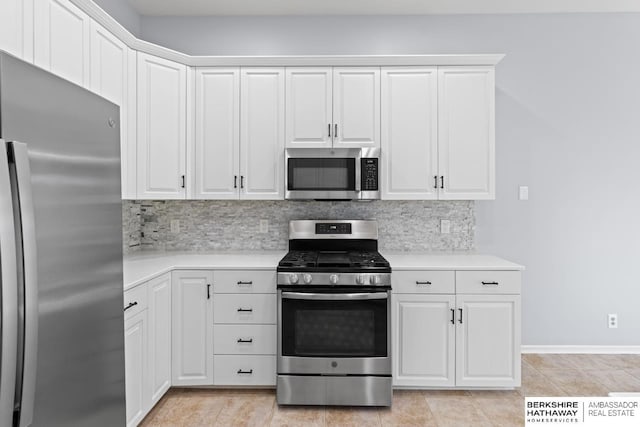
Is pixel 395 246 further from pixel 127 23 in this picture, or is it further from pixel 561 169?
pixel 127 23

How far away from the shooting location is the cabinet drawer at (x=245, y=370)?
2.93 metres

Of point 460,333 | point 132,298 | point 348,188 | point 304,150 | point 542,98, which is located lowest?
point 460,333

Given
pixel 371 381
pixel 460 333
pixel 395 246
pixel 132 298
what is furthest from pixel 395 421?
pixel 132 298

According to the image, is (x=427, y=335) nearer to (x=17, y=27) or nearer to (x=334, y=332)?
(x=334, y=332)

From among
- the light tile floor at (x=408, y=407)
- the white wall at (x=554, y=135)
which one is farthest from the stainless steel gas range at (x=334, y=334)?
the white wall at (x=554, y=135)

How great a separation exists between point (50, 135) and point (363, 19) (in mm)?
3089

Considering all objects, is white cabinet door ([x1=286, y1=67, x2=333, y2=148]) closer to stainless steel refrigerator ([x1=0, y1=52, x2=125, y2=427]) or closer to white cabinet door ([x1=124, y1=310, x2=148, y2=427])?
white cabinet door ([x1=124, y1=310, x2=148, y2=427])

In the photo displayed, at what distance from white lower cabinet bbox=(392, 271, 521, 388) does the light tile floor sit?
12cm

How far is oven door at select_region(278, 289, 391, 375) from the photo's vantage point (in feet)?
9.01

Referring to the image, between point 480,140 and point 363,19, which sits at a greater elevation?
point 363,19

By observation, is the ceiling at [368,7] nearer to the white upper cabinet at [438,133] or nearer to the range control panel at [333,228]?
the white upper cabinet at [438,133]

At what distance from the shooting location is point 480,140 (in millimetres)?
3213

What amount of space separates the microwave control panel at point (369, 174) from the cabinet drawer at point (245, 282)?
93 cm

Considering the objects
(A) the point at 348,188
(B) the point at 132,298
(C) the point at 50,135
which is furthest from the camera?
(A) the point at 348,188
